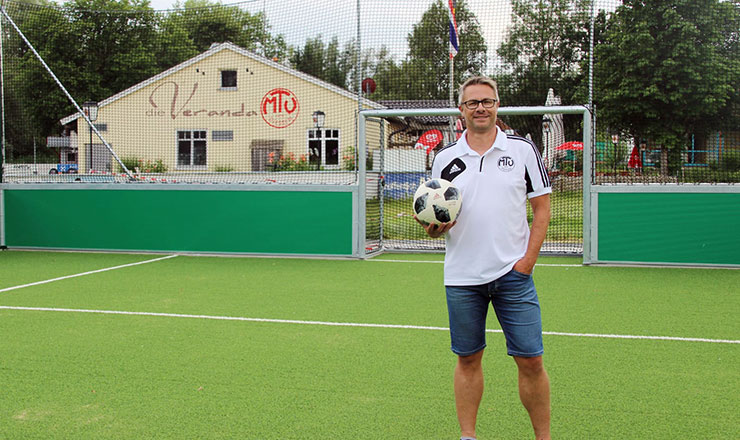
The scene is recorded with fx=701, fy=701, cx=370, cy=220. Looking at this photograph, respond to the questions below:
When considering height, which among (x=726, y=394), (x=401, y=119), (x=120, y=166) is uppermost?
(x=401, y=119)

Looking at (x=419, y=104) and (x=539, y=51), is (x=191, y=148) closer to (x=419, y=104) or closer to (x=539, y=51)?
(x=419, y=104)

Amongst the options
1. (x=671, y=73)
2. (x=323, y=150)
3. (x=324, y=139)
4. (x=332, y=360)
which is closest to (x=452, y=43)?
(x=324, y=139)

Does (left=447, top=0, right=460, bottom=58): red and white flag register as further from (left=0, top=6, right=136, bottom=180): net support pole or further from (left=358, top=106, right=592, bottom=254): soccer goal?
(left=0, top=6, right=136, bottom=180): net support pole

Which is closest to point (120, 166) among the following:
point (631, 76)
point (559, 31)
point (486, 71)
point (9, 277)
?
point (9, 277)

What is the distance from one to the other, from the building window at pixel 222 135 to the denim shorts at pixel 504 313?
31.0ft

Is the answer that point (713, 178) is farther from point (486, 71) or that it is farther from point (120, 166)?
point (120, 166)

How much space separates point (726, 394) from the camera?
169 inches

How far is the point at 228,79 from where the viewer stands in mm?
12844

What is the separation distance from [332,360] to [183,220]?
7.46 metres

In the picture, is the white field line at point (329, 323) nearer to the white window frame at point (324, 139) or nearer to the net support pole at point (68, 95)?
the white window frame at point (324, 139)

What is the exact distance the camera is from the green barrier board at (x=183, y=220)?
11430 mm

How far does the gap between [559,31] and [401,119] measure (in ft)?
9.74

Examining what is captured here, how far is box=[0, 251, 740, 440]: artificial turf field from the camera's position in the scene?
3850 millimetres

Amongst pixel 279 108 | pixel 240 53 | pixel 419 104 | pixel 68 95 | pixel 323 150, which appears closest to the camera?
pixel 419 104
